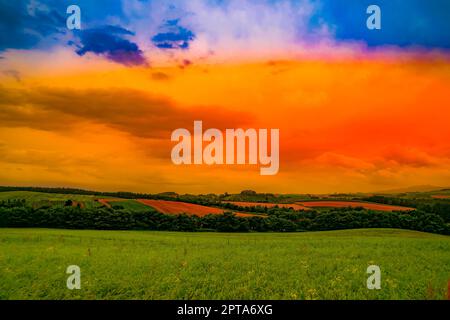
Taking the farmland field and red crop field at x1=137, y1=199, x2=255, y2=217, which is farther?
the farmland field

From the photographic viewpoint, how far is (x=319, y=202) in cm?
5169

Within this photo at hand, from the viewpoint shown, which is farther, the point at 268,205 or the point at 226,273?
the point at 268,205

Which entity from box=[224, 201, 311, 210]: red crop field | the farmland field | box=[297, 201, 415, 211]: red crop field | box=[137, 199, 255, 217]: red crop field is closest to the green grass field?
box=[297, 201, 415, 211]: red crop field

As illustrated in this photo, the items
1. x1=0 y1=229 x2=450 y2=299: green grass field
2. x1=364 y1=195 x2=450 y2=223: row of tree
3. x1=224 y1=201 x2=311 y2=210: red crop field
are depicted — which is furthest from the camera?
x1=224 y1=201 x2=311 y2=210: red crop field

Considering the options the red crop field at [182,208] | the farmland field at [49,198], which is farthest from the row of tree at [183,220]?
the farmland field at [49,198]

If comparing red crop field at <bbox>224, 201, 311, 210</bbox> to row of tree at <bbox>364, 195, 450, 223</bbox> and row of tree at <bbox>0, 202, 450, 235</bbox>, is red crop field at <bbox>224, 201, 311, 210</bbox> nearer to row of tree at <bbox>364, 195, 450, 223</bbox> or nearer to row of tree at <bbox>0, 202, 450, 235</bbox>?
row of tree at <bbox>0, 202, 450, 235</bbox>

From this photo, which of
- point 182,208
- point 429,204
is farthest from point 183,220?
point 429,204

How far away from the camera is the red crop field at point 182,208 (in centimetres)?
5141

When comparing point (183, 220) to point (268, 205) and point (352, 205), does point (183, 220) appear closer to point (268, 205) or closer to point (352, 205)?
point (268, 205)

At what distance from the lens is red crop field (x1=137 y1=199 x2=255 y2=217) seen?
169ft

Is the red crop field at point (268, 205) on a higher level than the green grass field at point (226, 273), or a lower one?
higher

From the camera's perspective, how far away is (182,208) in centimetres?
5253

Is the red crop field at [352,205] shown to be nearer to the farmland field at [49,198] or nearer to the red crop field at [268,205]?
the red crop field at [268,205]
